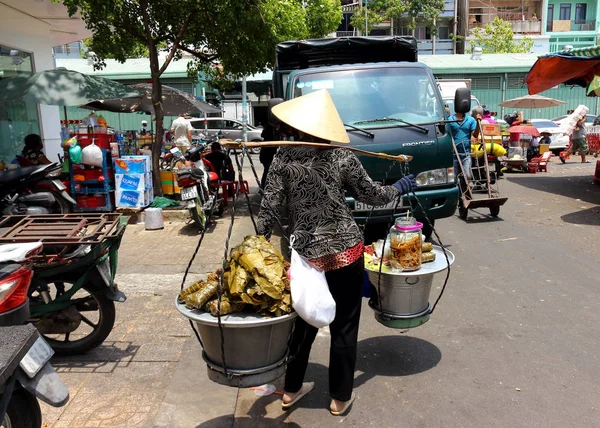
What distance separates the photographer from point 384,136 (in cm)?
609

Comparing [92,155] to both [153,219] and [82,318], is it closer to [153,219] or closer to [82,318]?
[153,219]

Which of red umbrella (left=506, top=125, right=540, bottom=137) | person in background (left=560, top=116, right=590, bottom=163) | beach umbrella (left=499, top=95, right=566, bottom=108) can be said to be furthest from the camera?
beach umbrella (left=499, top=95, right=566, bottom=108)

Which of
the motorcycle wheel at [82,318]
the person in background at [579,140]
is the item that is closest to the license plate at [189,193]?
the motorcycle wheel at [82,318]

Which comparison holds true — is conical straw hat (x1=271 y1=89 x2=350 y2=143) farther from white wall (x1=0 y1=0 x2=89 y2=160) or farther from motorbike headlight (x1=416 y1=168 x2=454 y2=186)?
white wall (x1=0 y1=0 x2=89 y2=160)

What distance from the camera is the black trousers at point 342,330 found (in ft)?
9.98

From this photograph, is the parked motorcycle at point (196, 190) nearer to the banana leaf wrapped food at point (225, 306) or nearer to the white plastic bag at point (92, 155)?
the white plastic bag at point (92, 155)

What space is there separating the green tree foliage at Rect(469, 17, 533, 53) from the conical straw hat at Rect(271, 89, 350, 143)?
38885 mm

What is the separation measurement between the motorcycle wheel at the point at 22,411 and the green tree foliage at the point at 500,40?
40.2m

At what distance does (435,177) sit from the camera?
20.5 feet

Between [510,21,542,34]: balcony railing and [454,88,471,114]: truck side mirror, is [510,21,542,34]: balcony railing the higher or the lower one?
the higher one

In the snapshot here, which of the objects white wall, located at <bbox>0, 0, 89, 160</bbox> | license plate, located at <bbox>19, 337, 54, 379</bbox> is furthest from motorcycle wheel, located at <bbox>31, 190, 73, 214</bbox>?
license plate, located at <bbox>19, 337, 54, 379</bbox>

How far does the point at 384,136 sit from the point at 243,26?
5190 mm

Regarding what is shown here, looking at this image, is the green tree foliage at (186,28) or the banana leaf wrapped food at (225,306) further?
the green tree foliage at (186,28)

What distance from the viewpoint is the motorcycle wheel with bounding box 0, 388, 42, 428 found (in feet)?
8.18
